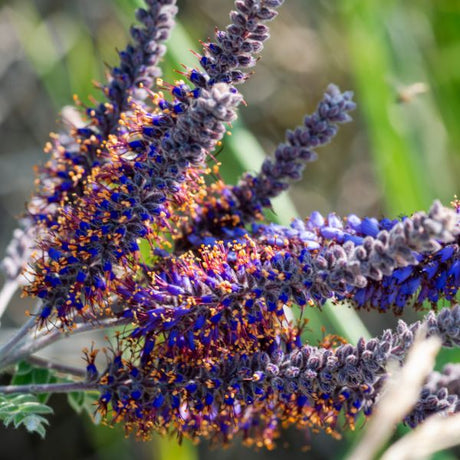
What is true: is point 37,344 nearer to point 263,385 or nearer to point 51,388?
point 51,388

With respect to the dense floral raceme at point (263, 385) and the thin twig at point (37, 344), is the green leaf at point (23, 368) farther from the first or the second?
the dense floral raceme at point (263, 385)

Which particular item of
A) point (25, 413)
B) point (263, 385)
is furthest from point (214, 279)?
point (25, 413)

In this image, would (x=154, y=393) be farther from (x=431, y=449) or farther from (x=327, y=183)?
(x=327, y=183)

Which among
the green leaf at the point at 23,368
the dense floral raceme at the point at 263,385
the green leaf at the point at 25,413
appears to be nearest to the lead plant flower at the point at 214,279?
the dense floral raceme at the point at 263,385

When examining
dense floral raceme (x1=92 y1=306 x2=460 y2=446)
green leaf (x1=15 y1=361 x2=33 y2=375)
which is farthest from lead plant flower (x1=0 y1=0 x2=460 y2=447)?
green leaf (x1=15 y1=361 x2=33 y2=375)

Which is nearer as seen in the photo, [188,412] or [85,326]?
[188,412]

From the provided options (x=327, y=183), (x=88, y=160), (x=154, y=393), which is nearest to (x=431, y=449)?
(x=154, y=393)

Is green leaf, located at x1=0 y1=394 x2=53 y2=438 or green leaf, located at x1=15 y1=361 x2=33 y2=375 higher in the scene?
green leaf, located at x1=15 y1=361 x2=33 y2=375

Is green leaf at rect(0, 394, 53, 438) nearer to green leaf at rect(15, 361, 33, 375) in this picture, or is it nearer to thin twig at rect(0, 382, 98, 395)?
thin twig at rect(0, 382, 98, 395)

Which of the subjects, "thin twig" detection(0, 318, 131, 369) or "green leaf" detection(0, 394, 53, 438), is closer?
"green leaf" detection(0, 394, 53, 438)
